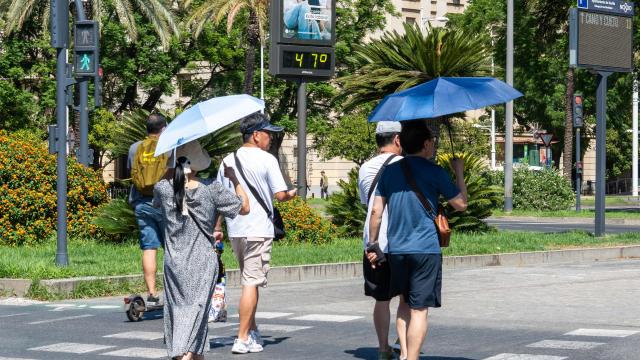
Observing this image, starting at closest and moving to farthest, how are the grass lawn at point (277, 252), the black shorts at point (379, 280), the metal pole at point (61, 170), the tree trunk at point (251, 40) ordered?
the black shorts at point (379, 280), the grass lawn at point (277, 252), the metal pole at point (61, 170), the tree trunk at point (251, 40)

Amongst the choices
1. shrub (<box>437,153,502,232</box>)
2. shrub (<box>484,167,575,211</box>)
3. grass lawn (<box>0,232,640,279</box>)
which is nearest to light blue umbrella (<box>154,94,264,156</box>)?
grass lawn (<box>0,232,640,279</box>)

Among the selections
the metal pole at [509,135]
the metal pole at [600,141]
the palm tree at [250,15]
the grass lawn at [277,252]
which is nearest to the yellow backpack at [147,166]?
the grass lawn at [277,252]

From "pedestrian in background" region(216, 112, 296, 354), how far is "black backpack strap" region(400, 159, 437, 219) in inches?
66.9

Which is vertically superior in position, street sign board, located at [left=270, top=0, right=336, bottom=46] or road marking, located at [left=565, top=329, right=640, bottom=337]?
street sign board, located at [left=270, top=0, right=336, bottom=46]

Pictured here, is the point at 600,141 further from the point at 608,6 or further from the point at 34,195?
the point at 34,195

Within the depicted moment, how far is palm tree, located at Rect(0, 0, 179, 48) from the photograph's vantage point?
1726 inches

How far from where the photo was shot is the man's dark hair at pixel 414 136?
827 centimetres

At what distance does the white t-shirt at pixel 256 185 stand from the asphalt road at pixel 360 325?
913mm

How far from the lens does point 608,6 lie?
2422 centimetres

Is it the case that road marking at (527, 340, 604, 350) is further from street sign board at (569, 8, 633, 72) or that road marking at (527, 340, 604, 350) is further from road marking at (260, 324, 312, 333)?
street sign board at (569, 8, 633, 72)

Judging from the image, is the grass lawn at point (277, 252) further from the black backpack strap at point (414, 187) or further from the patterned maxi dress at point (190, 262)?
the black backpack strap at point (414, 187)

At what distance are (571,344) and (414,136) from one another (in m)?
2.62

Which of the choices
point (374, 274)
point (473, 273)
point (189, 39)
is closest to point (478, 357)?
point (374, 274)

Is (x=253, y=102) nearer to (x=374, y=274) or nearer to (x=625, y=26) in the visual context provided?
(x=374, y=274)
